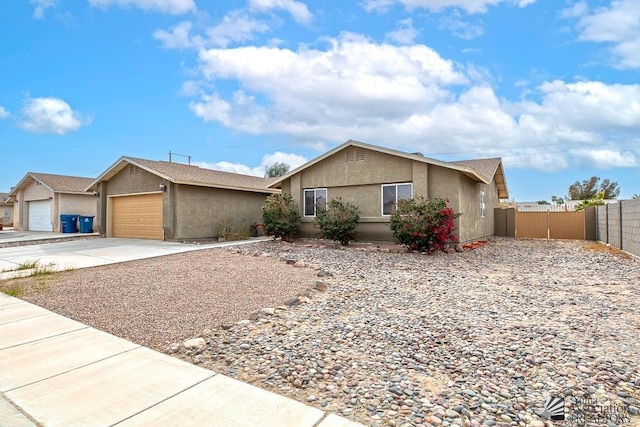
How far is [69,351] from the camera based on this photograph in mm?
3920

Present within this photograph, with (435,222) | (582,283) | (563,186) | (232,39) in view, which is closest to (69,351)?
(582,283)

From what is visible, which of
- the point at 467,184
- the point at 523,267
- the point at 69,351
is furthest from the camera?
the point at 467,184

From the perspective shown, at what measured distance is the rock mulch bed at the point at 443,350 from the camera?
2.85 m

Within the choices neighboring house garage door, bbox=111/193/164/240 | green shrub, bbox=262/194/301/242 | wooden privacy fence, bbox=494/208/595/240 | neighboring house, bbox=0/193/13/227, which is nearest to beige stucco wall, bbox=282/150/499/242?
green shrub, bbox=262/194/301/242

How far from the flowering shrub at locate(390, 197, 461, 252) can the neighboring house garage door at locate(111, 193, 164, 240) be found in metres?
11.0

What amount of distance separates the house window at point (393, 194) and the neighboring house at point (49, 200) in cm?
1883

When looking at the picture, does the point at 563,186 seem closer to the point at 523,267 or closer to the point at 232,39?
the point at 523,267

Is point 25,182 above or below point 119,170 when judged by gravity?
above

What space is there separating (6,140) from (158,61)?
1492cm

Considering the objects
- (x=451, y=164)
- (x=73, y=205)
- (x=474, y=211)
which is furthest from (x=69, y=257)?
(x=474, y=211)

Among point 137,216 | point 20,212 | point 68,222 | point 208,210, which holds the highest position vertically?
point 20,212

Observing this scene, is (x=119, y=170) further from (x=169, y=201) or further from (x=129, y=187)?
(x=169, y=201)

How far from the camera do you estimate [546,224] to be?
1850cm

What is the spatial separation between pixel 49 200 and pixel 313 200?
1968 centimetres
